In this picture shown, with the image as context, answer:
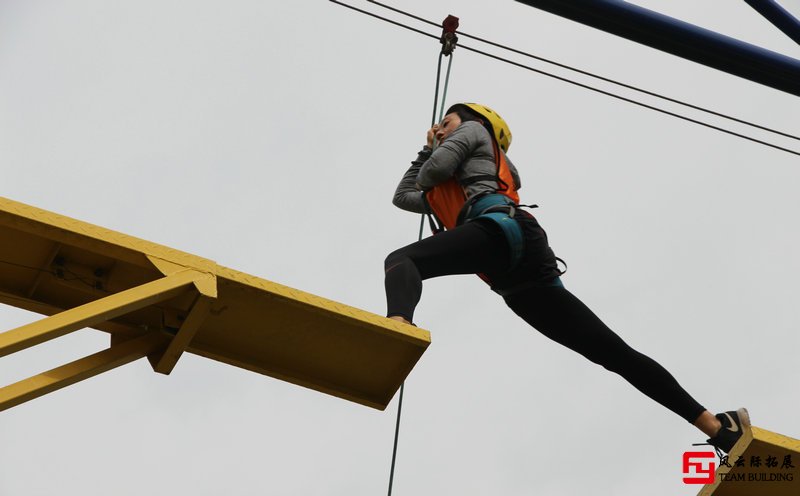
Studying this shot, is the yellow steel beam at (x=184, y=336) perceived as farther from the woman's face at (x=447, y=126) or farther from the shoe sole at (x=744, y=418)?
the shoe sole at (x=744, y=418)

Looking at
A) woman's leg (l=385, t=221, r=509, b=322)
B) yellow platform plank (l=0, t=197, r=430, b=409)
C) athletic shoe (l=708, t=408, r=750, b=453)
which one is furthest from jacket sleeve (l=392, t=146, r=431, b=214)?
athletic shoe (l=708, t=408, r=750, b=453)

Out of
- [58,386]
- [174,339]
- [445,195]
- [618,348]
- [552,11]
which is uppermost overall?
[552,11]

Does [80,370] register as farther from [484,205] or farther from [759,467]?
[759,467]

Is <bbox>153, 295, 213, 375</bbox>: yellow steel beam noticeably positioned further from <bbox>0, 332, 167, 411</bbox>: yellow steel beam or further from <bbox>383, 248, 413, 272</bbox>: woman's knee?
<bbox>383, 248, 413, 272</bbox>: woman's knee

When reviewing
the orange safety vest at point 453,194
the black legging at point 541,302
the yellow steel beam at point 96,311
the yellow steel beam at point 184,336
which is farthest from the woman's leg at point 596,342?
the yellow steel beam at point 96,311

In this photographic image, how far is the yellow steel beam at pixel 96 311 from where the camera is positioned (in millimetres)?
4402

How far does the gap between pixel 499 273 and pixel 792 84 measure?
1.96 meters

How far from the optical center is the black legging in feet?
18.0

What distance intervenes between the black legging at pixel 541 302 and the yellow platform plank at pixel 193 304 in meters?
0.30

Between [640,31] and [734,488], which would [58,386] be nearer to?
[734,488]

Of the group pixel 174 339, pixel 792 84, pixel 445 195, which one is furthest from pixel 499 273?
pixel 792 84

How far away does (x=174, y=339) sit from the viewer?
4.99 m

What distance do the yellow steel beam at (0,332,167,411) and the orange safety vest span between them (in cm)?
146

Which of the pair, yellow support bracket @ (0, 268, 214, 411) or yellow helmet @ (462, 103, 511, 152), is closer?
yellow support bracket @ (0, 268, 214, 411)
